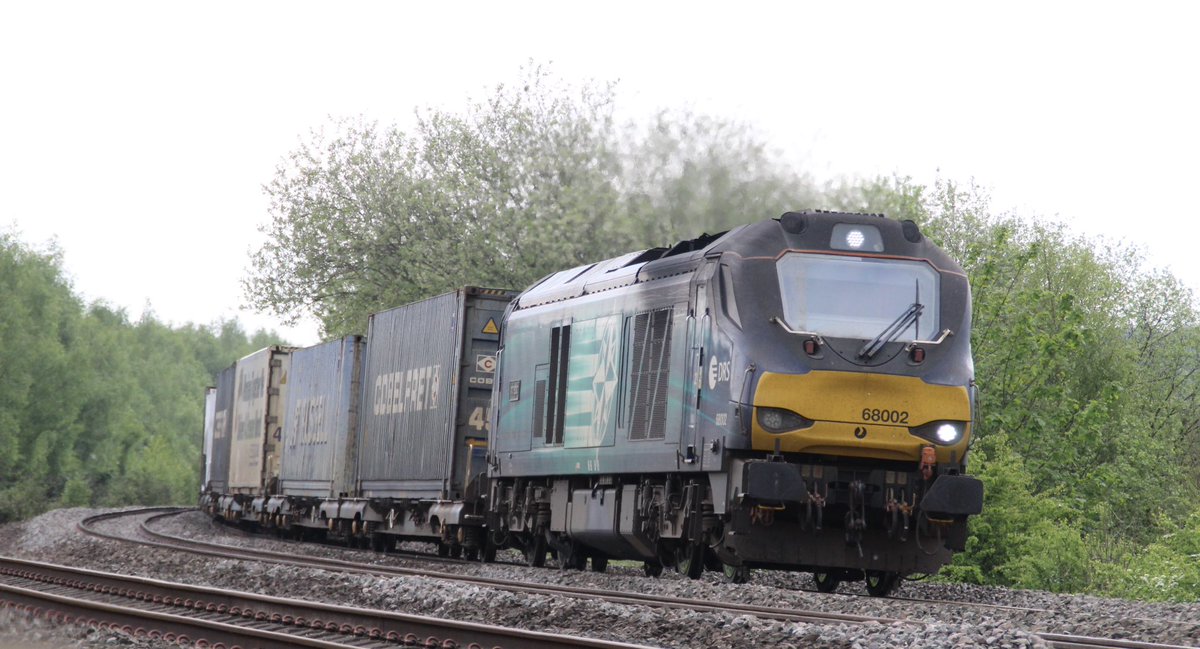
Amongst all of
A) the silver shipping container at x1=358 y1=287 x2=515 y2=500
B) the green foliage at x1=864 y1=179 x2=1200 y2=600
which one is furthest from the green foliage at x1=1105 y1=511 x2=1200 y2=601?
the silver shipping container at x1=358 y1=287 x2=515 y2=500

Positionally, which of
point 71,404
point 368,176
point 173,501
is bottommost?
point 173,501

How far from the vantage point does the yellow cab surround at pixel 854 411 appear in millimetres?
12492

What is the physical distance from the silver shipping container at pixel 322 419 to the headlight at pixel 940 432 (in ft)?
44.3

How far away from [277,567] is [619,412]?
13.3 ft

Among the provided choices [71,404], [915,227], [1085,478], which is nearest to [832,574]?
[915,227]

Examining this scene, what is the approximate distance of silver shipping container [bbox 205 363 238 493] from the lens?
35.8 metres

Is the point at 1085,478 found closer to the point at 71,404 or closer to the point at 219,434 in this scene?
the point at 219,434

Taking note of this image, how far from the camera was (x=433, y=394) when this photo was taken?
2061cm

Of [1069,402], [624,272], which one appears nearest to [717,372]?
[624,272]

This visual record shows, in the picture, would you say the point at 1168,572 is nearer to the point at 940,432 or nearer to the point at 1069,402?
the point at 940,432

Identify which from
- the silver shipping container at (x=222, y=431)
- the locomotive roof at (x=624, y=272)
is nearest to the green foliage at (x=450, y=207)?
the silver shipping container at (x=222, y=431)

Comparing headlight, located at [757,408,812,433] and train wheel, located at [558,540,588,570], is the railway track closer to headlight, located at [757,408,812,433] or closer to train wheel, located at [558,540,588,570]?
headlight, located at [757,408,812,433]

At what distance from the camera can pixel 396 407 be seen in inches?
880

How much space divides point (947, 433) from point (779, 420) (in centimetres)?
153
